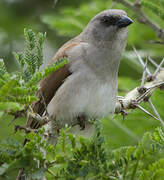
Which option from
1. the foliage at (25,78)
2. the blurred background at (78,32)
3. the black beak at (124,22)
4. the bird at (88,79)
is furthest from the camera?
the blurred background at (78,32)

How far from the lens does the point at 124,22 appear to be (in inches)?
180

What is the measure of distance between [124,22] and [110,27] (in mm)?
279

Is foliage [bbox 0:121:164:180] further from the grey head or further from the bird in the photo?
the grey head

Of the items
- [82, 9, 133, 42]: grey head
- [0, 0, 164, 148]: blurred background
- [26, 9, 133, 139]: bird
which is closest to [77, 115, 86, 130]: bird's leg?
[26, 9, 133, 139]: bird

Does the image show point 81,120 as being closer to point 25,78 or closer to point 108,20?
point 108,20

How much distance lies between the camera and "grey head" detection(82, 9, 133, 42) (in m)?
4.66

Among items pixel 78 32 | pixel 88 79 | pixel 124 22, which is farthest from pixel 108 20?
pixel 78 32

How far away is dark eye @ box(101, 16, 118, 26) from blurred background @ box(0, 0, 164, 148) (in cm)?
17

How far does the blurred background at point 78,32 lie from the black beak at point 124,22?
0.67ft

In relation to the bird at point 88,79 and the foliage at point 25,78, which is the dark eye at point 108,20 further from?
the foliage at point 25,78

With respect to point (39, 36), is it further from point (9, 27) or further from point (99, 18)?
point (9, 27)

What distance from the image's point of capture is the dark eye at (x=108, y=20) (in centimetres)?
473

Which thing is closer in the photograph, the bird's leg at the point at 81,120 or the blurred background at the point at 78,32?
the bird's leg at the point at 81,120

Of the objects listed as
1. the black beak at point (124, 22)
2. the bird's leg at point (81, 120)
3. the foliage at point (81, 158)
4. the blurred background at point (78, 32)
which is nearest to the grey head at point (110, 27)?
the black beak at point (124, 22)
